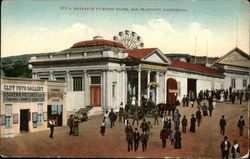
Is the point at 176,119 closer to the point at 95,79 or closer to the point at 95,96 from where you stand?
the point at 95,96

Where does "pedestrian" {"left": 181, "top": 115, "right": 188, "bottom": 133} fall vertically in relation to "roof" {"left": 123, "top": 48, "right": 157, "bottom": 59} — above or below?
below

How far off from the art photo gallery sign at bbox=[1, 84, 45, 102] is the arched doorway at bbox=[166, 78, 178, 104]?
19.3ft

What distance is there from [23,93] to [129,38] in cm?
476

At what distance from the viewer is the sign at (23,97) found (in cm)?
1422

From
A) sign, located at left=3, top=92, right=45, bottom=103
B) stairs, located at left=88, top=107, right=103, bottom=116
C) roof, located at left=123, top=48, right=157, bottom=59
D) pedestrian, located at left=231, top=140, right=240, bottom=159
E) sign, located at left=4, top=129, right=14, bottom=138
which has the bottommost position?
pedestrian, located at left=231, top=140, right=240, bottom=159

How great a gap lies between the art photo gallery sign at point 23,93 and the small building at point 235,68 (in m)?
7.60

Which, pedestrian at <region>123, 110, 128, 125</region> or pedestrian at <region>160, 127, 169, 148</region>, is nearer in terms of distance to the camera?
pedestrian at <region>160, 127, 169, 148</region>

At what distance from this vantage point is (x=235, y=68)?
15961 millimetres

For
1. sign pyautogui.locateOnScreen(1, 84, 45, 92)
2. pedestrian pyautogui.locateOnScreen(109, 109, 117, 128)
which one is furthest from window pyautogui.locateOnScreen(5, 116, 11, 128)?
pedestrian pyautogui.locateOnScreen(109, 109, 117, 128)

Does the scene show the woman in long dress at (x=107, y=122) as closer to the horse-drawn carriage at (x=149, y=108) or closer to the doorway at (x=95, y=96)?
the doorway at (x=95, y=96)

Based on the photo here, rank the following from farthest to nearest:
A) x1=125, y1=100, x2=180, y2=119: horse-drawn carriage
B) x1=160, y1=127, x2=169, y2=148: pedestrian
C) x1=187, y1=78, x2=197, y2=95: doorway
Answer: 1. x1=187, y1=78, x2=197, y2=95: doorway
2. x1=125, y1=100, x2=180, y2=119: horse-drawn carriage
3. x1=160, y1=127, x2=169, y2=148: pedestrian

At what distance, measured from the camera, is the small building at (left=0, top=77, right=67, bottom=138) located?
14.2 m

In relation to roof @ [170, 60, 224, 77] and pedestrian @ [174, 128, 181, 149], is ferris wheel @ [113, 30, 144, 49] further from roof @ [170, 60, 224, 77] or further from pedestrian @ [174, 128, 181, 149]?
pedestrian @ [174, 128, 181, 149]

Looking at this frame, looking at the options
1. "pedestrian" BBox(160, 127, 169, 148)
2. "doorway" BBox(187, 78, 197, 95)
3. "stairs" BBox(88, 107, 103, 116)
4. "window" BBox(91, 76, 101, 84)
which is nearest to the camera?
"pedestrian" BBox(160, 127, 169, 148)
